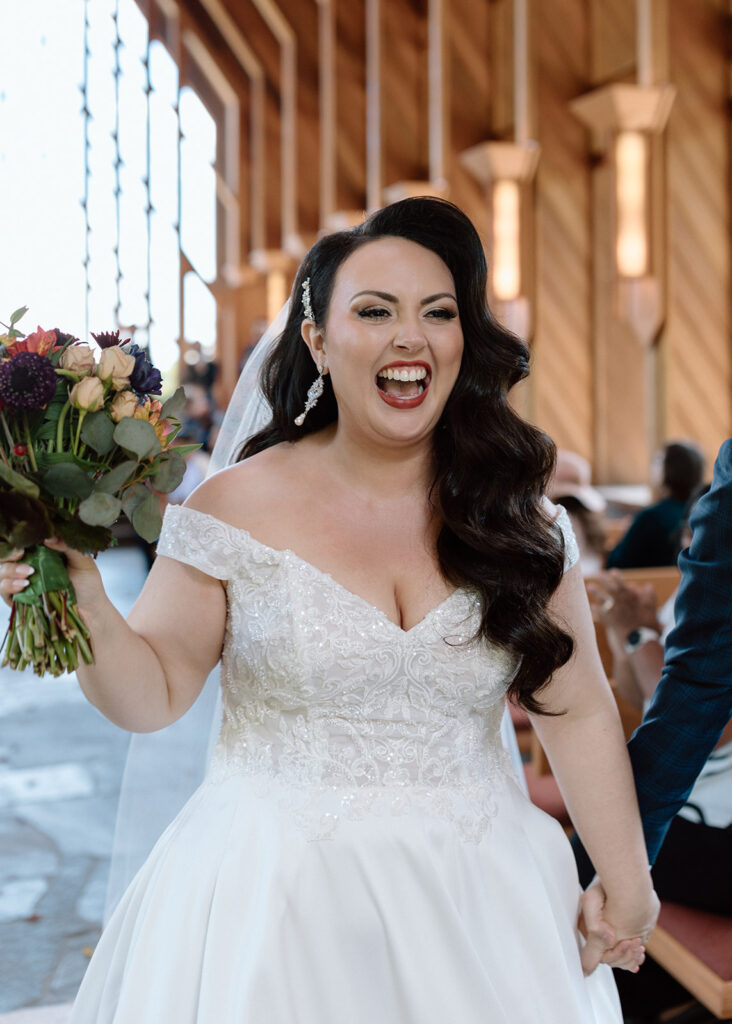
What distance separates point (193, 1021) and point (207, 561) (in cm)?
67

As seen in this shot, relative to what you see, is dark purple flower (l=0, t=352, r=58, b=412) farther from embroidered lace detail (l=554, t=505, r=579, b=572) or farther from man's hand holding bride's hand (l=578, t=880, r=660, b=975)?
man's hand holding bride's hand (l=578, t=880, r=660, b=975)

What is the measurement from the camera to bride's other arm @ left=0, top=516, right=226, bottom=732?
61.6 inches

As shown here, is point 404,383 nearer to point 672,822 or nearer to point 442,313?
point 442,313

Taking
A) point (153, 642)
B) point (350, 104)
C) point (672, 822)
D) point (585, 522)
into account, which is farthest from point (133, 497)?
point (350, 104)

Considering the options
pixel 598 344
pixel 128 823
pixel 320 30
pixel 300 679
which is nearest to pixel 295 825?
pixel 300 679

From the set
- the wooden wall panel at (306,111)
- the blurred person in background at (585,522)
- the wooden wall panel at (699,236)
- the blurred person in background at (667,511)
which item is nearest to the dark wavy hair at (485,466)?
the blurred person in background at (585,522)

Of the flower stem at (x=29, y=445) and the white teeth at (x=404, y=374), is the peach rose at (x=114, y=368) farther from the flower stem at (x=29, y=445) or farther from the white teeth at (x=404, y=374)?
the white teeth at (x=404, y=374)

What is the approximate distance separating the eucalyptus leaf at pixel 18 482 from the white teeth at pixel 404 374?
0.61 m

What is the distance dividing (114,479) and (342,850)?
639 mm

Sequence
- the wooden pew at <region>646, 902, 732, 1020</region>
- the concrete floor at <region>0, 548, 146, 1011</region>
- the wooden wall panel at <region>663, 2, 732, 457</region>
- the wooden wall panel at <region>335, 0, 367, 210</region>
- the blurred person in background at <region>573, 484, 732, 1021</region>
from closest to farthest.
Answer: the wooden pew at <region>646, 902, 732, 1020</region>, the blurred person in background at <region>573, 484, 732, 1021</region>, the concrete floor at <region>0, 548, 146, 1011</region>, the wooden wall panel at <region>663, 2, 732, 457</region>, the wooden wall panel at <region>335, 0, 367, 210</region>

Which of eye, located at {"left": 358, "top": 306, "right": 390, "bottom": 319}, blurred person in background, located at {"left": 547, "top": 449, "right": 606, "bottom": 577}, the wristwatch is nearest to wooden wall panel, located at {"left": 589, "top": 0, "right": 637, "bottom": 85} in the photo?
blurred person in background, located at {"left": 547, "top": 449, "right": 606, "bottom": 577}

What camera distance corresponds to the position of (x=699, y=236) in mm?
8039

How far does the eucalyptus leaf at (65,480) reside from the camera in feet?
4.73

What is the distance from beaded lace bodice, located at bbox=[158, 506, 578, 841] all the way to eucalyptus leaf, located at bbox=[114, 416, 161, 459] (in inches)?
11.0
